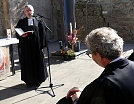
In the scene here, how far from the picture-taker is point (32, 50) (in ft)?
16.3

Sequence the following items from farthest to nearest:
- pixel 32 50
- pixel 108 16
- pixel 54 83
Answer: pixel 108 16 < pixel 54 83 < pixel 32 50

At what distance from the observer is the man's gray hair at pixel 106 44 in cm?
171

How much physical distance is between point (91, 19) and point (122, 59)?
10.7 metres

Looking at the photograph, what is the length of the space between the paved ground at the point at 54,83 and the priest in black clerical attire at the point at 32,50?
0.76ft

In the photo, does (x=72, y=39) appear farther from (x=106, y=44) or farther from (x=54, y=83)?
(x=106, y=44)

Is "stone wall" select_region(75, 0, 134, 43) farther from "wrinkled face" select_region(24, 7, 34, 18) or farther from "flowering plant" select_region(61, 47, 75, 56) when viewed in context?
"wrinkled face" select_region(24, 7, 34, 18)

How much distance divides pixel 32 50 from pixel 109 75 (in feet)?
11.3

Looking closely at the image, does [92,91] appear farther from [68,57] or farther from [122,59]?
[68,57]

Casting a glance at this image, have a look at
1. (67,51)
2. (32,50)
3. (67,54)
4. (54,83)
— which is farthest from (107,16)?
(32,50)

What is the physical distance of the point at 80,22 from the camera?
Answer: 1245cm

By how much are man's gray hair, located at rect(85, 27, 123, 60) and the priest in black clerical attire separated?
3198mm

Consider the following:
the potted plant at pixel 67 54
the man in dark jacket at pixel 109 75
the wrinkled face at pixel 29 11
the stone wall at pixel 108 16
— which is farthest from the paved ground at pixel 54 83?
the stone wall at pixel 108 16

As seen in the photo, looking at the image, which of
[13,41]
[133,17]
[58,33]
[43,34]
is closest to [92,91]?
[43,34]

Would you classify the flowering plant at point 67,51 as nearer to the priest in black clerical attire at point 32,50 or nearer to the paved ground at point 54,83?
the paved ground at point 54,83
